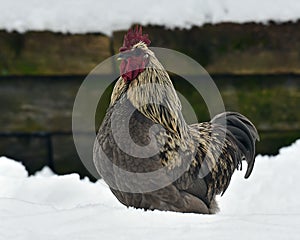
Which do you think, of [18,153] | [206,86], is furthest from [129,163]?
[18,153]

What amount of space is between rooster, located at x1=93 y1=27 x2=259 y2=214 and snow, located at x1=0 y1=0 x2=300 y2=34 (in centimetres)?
129

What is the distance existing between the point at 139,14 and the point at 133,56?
1.44 meters

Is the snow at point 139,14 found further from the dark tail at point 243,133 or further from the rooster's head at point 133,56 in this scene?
the rooster's head at point 133,56

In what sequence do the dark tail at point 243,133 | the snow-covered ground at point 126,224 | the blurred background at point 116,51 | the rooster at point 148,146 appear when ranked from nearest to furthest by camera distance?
the snow-covered ground at point 126,224
the rooster at point 148,146
the dark tail at point 243,133
the blurred background at point 116,51

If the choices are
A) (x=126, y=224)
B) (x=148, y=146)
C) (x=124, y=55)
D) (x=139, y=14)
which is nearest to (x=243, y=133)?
(x=148, y=146)

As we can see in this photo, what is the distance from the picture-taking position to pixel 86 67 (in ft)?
12.6

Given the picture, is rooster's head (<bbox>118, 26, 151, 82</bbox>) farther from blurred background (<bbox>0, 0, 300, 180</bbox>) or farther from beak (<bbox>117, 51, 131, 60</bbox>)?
blurred background (<bbox>0, 0, 300, 180</bbox>)

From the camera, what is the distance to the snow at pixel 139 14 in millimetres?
3799

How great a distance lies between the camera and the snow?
3799 mm

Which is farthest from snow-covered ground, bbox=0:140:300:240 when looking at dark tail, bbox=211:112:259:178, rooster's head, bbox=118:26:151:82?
dark tail, bbox=211:112:259:178

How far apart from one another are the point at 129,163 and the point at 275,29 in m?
1.83

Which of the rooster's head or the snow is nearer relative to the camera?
the rooster's head

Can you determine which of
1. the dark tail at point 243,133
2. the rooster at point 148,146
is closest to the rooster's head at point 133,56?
the rooster at point 148,146

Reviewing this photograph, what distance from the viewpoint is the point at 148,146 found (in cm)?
243
